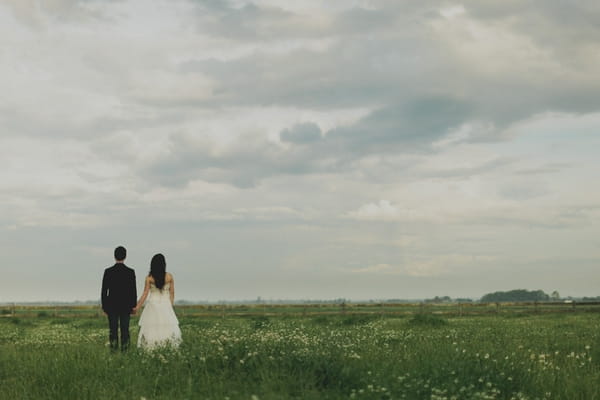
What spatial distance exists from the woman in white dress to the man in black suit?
0.32m

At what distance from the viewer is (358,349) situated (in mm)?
13672

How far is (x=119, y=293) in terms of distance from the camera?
15.4 m

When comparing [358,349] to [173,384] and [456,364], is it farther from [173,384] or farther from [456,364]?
[173,384]

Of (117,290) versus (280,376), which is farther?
(117,290)

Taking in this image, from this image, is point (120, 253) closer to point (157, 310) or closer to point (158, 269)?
point (158, 269)

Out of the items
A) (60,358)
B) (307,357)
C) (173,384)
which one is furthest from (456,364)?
(60,358)

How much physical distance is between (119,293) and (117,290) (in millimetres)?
93

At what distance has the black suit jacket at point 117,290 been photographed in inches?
608

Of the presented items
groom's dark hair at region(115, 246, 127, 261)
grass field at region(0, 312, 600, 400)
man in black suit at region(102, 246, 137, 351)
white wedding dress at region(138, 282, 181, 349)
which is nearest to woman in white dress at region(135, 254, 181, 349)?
white wedding dress at region(138, 282, 181, 349)

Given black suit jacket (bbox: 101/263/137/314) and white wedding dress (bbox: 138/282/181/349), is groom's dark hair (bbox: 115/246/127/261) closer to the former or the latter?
black suit jacket (bbox: 101/263/137/314)

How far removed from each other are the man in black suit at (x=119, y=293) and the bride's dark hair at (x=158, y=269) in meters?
0.65

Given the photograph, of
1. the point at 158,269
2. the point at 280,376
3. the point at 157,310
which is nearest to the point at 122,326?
the point at 157,310

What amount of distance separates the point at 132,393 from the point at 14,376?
369cm

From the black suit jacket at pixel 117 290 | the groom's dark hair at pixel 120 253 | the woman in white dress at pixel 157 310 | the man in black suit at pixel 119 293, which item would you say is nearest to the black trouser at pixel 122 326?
the man in black suit at pixel 119 293
